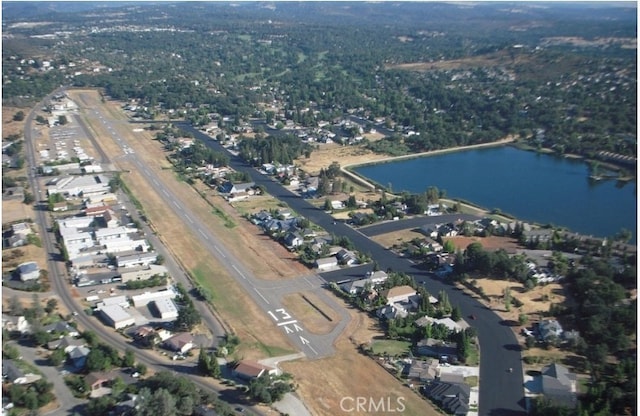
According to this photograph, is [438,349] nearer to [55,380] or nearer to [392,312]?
[392,312]

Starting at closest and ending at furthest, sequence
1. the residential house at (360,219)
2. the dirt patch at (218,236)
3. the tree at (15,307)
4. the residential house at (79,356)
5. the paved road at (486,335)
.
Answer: the paved road at (486,335), the residential house at (79,356), the dirt patch at (218,236), the tree at (15,307), the residential house at (360,219)

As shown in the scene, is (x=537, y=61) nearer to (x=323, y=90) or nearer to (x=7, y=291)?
(x=323, y=90)

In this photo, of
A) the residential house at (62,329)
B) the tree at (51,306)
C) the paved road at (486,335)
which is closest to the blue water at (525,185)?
the paved road at (486,335)

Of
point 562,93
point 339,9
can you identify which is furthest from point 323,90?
point 339,9

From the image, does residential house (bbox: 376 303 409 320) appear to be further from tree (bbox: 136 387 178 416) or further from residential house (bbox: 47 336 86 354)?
residential house (bbox: 47 336 86 354)

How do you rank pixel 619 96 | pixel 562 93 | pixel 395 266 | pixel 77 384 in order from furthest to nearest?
pixel 562 93
pixel 619 96
pixel 395 266
pixel 77 384

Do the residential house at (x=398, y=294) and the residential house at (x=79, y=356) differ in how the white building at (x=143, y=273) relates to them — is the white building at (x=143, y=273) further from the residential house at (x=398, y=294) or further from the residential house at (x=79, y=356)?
the residential house at (x=398, y=294)
